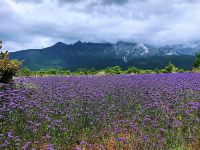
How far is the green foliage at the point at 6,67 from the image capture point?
1300 centimetres

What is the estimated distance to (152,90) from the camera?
1138 cm

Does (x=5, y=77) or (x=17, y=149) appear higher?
(x=5, y=77)

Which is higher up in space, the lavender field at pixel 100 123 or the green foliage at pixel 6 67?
the green foliage at pixel 6 67

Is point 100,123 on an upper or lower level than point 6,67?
lower

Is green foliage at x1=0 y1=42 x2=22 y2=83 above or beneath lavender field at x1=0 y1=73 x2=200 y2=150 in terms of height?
above

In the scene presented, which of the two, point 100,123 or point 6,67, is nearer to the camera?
point 100,123

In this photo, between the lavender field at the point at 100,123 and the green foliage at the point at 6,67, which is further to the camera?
the green foliage at the point at 6,67

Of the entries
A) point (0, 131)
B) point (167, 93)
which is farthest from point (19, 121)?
point (167, 93)

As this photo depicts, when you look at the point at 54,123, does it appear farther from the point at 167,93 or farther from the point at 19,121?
the point at 167,93

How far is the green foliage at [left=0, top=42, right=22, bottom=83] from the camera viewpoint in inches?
512

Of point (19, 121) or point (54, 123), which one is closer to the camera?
point (54, 123)

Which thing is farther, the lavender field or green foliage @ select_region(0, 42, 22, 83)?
green foliage @ select_region(0, 42, 22, 83)

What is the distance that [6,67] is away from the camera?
13.0 metres

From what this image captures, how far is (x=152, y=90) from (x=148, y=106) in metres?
2.63
